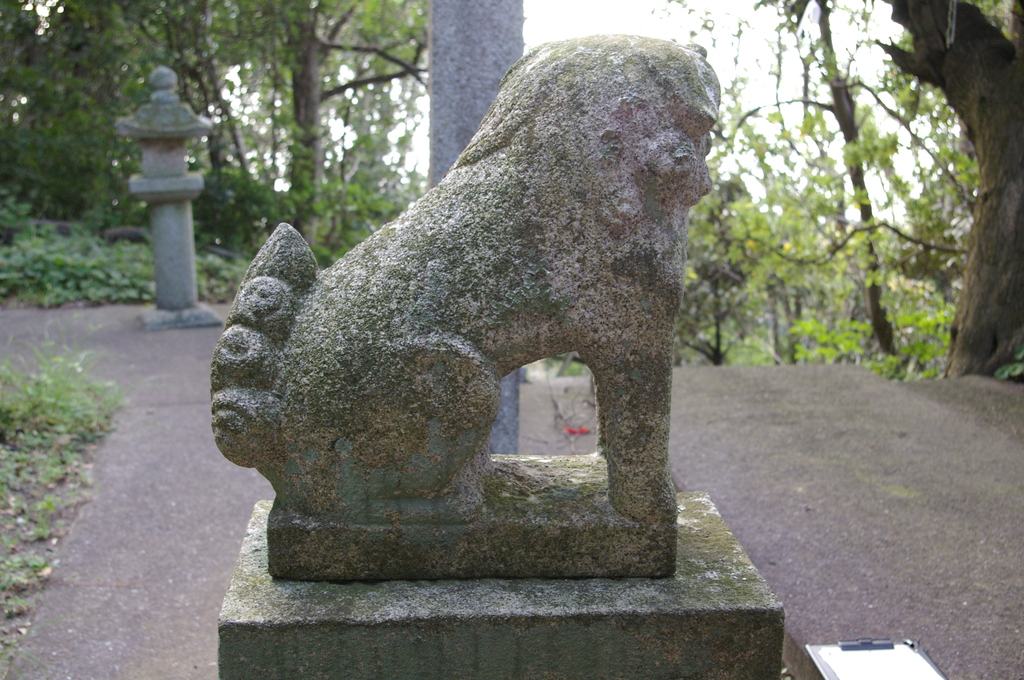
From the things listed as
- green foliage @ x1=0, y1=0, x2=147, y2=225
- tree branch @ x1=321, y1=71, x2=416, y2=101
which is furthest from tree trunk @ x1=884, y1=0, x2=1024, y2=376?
green foliage @ x1=0, y1=0, x2=147, y2=225

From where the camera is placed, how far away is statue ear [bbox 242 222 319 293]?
6.03 feet

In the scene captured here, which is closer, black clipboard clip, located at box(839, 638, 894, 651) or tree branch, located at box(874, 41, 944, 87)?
black clipboard clip, located at box(839, 638, 894, 651)

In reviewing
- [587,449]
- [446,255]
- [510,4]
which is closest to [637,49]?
[446,255]

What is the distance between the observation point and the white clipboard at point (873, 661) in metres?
2.08

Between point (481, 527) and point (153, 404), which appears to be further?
point (153, 404)

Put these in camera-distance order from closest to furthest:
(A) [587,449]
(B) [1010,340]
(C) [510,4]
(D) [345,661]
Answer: (D) [345,661], (C) [510,4], (A) [587,449], (B) [1010,340]

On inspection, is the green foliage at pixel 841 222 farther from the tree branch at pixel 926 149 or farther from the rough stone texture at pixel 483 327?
the rough stone texture at pixel 483 327

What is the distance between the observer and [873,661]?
2.15 m

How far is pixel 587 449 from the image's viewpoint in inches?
167

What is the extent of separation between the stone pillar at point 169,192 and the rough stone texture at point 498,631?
530 cm

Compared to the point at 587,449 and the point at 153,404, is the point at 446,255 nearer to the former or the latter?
the point at 587,449

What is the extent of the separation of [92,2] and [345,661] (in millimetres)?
8862

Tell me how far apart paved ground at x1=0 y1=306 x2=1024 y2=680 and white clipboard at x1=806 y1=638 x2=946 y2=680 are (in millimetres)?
105

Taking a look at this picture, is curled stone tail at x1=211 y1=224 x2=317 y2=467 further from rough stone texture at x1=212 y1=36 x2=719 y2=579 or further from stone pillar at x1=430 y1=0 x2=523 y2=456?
stone pillar at x1=430 y1=0 x2=523 y2=456
